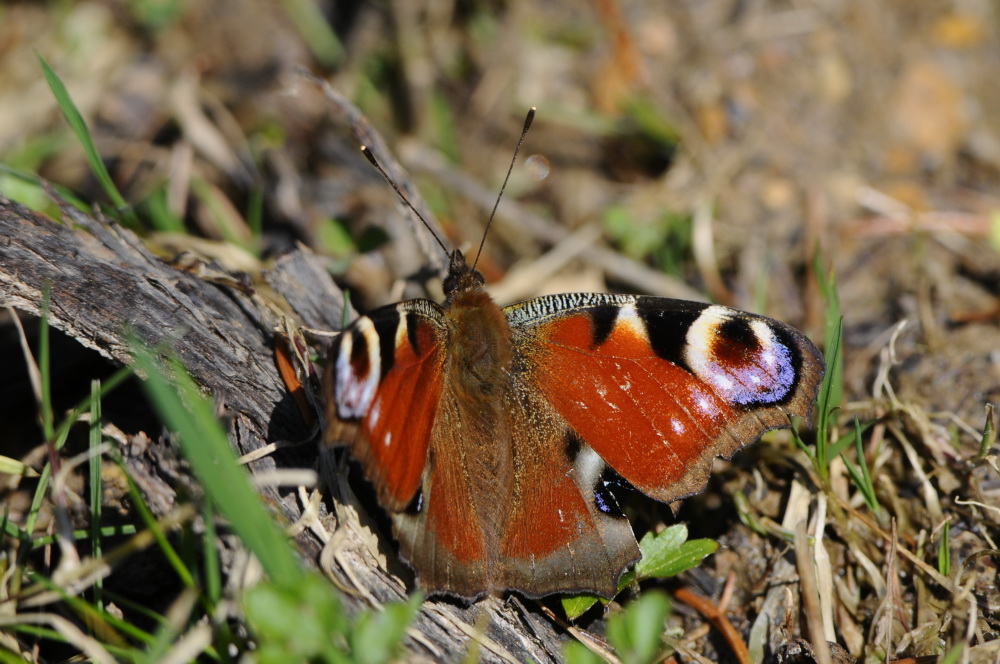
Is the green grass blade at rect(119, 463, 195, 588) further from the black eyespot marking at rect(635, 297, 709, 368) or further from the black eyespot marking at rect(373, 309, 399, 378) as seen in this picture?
the black eyespot marking at rect(635, 297, 709, 368)

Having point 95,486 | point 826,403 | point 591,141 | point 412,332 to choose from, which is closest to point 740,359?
point 826,403

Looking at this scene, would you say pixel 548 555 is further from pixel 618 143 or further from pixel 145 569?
pixel 618 143

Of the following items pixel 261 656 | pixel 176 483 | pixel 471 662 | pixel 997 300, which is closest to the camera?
pixel 261 656

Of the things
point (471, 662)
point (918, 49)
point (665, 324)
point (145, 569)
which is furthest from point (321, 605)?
point (918, 49)

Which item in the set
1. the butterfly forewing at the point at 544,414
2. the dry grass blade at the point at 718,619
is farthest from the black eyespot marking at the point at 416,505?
the dry grass blade at the point at 718,619

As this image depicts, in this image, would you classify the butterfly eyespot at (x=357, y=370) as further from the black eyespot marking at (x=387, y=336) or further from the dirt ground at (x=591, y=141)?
the dirt ground at (x=591, y=141)
